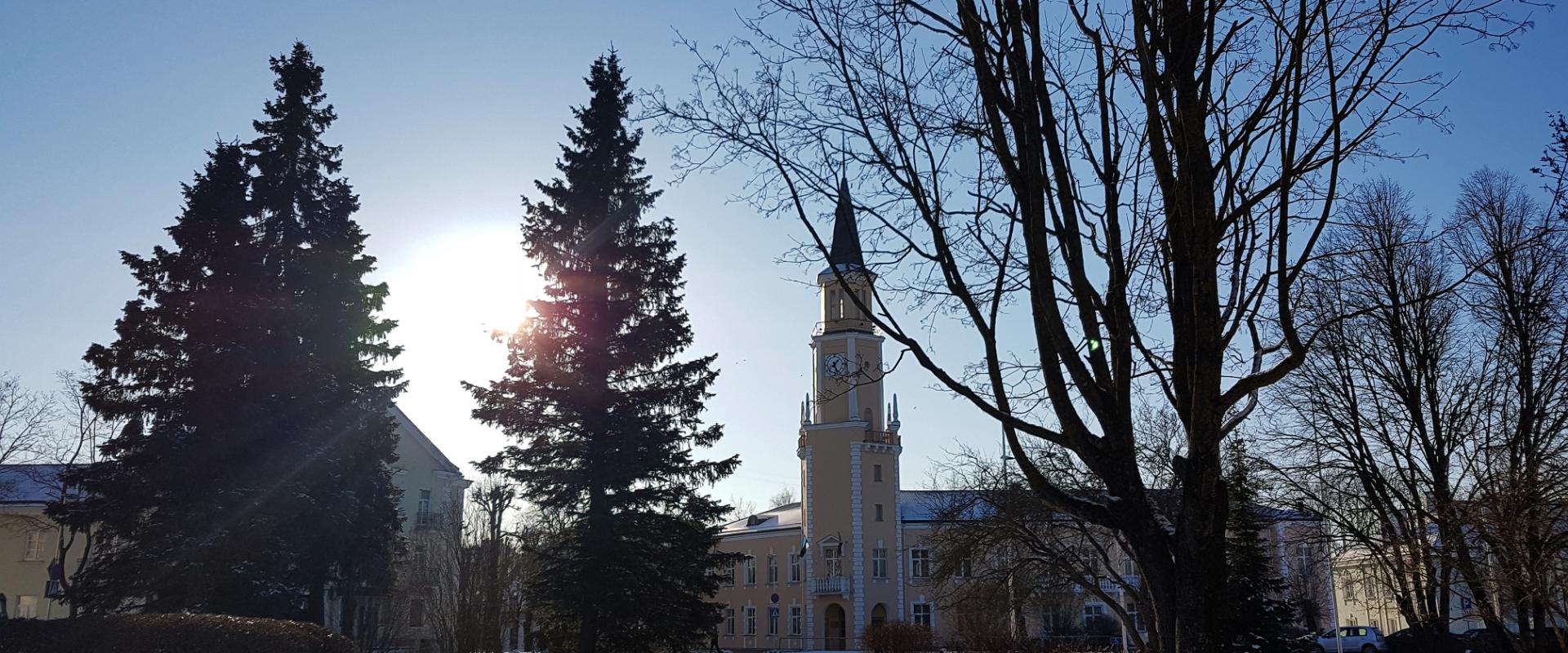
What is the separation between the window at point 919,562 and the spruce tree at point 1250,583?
1344 inches

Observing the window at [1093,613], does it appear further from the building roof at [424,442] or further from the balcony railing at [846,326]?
the building roof at [424,442]

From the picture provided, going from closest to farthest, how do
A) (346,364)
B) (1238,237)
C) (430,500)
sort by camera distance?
1. (1238,237)
2. (346,364)
3. (430,500)

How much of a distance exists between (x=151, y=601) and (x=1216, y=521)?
22952mm

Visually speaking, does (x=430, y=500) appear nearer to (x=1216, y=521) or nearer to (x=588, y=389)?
(x=588, y=389)

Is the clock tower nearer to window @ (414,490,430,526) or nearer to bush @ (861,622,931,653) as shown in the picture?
bush @ (861,622,931,653)

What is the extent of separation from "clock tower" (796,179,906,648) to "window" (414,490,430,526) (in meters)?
19.1

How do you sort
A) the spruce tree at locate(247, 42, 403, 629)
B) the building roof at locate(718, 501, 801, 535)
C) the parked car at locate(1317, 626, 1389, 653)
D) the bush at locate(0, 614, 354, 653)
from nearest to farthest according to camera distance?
the bush at locate(0, 614, 354, 653) < the spruce tree at locate(247, 42, 403, 629) < the parked car at locate(1317, 626, 1389, 653) < the building roof at locate(718, 501, 801, 535)

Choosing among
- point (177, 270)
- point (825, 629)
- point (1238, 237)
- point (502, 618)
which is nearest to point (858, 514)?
point (825, 629)

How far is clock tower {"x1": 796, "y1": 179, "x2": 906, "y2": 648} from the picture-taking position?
184 ft

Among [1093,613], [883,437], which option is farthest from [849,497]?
[1093,613]

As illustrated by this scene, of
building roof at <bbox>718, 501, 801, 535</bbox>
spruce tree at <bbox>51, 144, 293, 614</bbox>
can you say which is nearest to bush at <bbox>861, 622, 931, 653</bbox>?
spruce tree at <bbox>51, 144, 293, 614</bbox>

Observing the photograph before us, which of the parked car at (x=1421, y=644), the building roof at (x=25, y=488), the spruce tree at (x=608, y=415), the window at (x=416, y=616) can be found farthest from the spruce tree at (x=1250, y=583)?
the building roof at (x=25, y=488)

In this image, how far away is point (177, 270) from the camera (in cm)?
2527

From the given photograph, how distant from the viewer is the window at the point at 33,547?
43.8m
